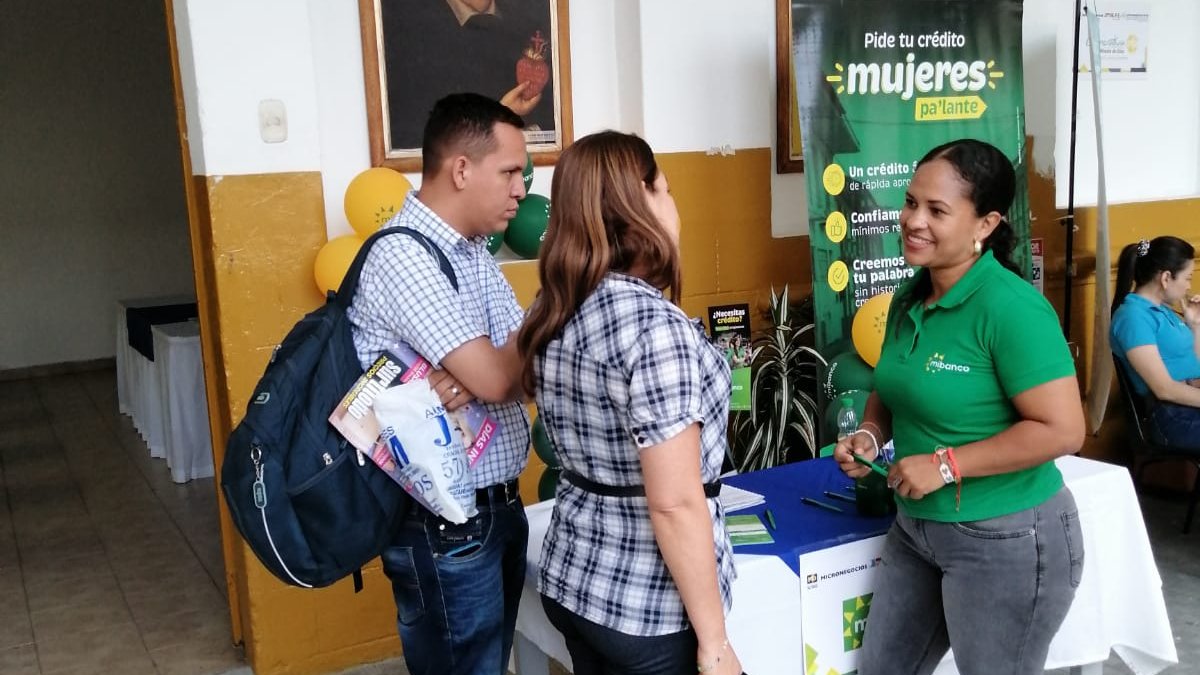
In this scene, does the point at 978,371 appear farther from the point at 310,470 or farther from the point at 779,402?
the point at 779,402

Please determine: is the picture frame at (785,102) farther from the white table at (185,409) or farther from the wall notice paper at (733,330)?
the white table at (185,409)

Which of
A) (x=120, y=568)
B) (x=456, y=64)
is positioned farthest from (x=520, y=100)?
(x=120, y=568)

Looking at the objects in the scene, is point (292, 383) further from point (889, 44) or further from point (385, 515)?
point (889, 44)

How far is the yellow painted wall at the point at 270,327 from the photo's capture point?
2.83 metres

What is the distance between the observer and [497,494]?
1.71 m

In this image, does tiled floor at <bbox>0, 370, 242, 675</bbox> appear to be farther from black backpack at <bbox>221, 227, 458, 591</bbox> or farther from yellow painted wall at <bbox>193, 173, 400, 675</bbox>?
black backpack at <bbox>221, 227, 458, 591</bbox>

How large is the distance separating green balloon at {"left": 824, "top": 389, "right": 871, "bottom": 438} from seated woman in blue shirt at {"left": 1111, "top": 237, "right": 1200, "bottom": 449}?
1.32 metres

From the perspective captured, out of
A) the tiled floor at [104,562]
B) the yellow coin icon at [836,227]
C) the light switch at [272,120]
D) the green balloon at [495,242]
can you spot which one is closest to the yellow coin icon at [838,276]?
the yellow coin icon at [836,227]

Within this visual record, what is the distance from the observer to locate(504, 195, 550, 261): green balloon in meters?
3.09

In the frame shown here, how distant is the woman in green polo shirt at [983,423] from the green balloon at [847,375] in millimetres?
1387

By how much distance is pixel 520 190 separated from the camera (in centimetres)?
173

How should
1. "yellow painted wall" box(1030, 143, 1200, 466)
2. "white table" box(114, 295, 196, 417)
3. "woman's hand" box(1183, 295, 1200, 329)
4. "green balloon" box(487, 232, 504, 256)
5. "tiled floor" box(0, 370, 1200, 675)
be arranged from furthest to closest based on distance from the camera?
1. "white table" box(114, 295, 196, 417)
2. "yellow painted wall" box(1030, 143, 1200, 466)
3. "woman's hand" box(1183, 295, 1200, 329)
4. "tiled floor" box(0, 370, 1200, 675)
5. "green balloon" box(487, 232, 504, 256)

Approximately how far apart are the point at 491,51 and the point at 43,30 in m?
6.98

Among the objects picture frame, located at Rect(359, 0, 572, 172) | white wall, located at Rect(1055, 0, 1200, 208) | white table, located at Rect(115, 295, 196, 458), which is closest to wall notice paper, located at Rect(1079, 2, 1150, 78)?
white wall, located at Rect(1055, 0, 1200, 208)
